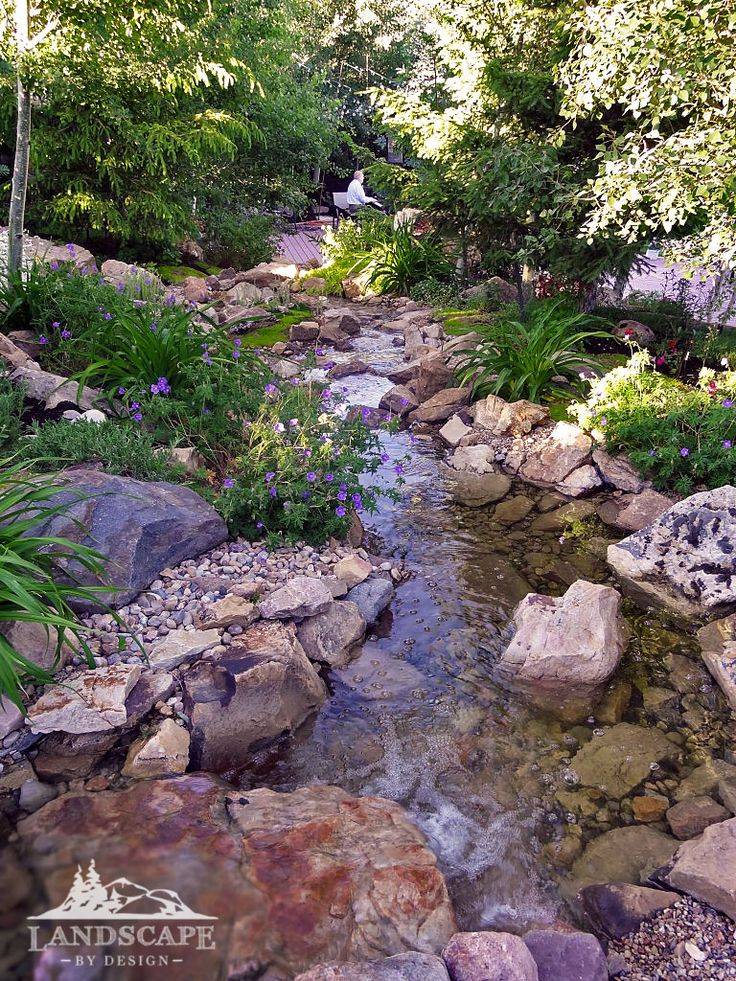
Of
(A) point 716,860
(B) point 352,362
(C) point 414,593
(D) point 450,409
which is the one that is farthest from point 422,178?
(A) point 716,860

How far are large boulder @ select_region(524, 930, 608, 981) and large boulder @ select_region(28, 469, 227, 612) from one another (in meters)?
2.48

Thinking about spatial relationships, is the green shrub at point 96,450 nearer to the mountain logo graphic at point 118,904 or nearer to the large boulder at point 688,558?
the mountain logo graphic at point 118,904

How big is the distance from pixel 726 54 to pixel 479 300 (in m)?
6.56

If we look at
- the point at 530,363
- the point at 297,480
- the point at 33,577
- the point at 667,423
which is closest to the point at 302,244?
the point at 530,363

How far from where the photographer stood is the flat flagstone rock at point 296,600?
4.09 meters

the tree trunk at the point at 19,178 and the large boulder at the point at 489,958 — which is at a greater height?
the tree trunk at the point at 19,178

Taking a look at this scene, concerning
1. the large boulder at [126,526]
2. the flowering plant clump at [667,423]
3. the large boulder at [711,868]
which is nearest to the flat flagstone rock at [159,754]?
the large boulder at [126,526]

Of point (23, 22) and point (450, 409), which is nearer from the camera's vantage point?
point (23, 22)

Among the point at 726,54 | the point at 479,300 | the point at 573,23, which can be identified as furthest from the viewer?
the point at 479,300

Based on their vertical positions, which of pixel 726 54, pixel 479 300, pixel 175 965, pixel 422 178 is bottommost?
pixel 175 965

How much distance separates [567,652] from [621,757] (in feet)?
2.13

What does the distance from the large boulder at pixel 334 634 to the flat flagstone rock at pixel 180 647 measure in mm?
595

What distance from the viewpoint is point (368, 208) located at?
15602 millimetres

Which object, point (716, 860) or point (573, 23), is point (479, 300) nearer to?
point (573, 23)
